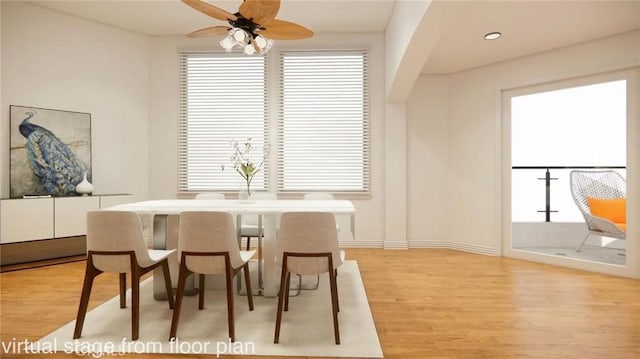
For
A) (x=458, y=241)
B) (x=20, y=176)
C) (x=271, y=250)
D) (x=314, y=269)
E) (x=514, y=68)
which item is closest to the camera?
(x=314, y=269)

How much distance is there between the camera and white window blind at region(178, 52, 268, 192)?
557 centimetres

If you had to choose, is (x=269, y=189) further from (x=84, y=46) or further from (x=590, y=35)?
(x=590, y=35)

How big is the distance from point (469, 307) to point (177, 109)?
16.0 feet

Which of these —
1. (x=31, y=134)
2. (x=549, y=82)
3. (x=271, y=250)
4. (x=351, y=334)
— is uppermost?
(x=549, y=82)

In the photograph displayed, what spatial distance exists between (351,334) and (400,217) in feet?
10.3

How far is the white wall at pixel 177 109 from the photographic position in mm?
5484

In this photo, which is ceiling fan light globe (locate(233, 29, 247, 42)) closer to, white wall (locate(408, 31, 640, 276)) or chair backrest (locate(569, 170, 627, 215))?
white wall (locate(408, 31, 640, 276))

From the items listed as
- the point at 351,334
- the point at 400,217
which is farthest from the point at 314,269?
the point at 400,217

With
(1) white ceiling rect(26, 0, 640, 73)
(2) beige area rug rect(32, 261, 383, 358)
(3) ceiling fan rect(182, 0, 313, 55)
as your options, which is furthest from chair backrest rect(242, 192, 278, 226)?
(1) white ceiling rect(26, 0, 640, 73)

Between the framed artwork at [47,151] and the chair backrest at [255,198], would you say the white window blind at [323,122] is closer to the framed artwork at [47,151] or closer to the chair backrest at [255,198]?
the chair backrest at [255,198]

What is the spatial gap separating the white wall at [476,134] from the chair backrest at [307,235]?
11.1ft

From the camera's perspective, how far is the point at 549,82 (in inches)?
180

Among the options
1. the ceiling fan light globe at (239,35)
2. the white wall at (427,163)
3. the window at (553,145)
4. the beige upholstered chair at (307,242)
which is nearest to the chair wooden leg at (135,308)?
the beige upholstered chair at (307,242)

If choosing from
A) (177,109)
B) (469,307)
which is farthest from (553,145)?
(177,109)
